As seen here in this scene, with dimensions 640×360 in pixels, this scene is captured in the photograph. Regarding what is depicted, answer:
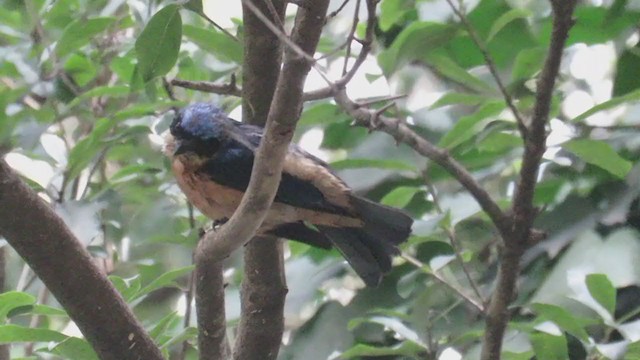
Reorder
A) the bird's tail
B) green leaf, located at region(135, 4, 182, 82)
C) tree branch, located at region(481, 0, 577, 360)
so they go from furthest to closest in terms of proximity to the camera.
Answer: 1. the bird's tail
2. tree branch, located at region(481, 0, 577, 360)
3. green leaf, located at region(135, 4, 182, 82)

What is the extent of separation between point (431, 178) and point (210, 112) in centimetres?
40

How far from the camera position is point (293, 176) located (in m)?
1.55

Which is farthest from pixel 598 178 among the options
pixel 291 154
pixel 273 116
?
pixel 273 116

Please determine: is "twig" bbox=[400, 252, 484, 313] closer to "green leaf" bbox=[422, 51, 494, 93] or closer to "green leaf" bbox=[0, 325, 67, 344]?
"green leaf" bbox=[422, 51, 494, 93]

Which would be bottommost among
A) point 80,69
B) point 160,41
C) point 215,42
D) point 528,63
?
point 160,41

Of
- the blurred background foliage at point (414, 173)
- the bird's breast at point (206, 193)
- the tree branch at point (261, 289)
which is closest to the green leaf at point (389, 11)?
the blurred background foliage at point (414, 173)

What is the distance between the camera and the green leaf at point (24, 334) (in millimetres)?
1462

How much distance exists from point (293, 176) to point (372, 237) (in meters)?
0.18

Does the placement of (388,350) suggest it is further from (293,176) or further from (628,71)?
(628,71)

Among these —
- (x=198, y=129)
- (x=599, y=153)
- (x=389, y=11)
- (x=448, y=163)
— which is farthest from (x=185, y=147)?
(x=599, y=153)

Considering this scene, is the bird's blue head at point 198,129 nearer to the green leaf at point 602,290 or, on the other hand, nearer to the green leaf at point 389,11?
the green leaf at point 389,11

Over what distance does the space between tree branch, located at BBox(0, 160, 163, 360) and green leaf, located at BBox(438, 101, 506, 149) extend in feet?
1.80

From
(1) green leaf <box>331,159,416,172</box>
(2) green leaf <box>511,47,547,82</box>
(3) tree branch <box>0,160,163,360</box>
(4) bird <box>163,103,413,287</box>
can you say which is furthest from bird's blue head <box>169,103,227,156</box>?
(2) green leaf <box>511,47,547,82</box>

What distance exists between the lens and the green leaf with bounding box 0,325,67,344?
4.80 ft
